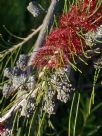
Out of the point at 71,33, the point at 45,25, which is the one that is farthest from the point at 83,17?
the point at 45,25

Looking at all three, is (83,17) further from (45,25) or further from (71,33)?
(45,25)

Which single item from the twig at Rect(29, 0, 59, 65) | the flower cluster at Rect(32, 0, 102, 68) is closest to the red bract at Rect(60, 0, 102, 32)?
the flower cluster at Rect(32, 0, 102, 68)

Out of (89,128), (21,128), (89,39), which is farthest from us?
(89,128)

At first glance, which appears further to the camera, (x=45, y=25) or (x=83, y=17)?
(x=45, y=25)

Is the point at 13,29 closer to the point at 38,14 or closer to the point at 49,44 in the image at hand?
the point at 38,14

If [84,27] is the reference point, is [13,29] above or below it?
above

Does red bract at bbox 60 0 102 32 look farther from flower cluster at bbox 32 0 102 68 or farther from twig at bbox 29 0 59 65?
twig at bbox 29 0 59 65

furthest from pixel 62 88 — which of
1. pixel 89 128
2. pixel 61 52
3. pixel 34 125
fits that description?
pixel 89 128

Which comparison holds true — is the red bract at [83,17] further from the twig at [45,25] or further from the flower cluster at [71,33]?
the twig at [45,25]

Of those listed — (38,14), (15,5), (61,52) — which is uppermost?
(15,5)
